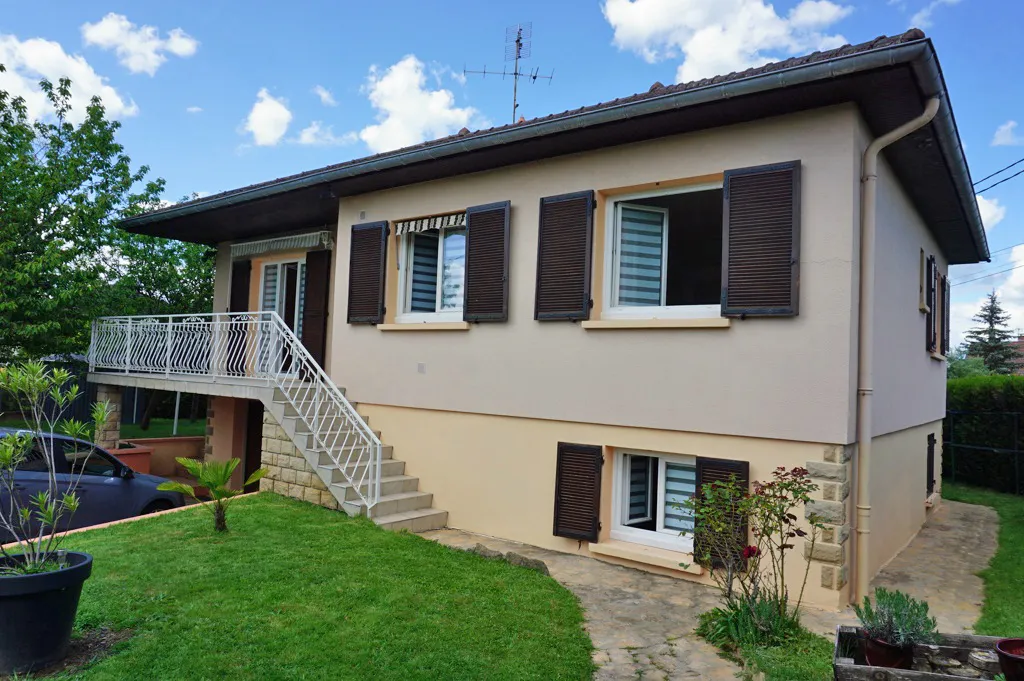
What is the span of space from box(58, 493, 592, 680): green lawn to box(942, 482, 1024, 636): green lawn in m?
3.18

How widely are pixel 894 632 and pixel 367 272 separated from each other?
23.0 feet

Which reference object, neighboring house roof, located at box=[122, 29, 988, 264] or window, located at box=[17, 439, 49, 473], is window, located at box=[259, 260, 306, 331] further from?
window, located at box=[17, 439, 49, 473]

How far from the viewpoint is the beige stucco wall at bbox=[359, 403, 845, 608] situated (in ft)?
19.0

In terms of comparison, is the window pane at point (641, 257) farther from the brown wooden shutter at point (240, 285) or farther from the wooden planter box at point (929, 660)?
the brown wooden shutter at point (240, 285)

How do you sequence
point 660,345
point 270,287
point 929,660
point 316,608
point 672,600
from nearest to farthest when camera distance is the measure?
1. point 929,660
2. point 316,608
3. point 672,600
4. point 660,345
5. point 270,287

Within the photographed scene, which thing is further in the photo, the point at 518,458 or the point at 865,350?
the point at 518,458

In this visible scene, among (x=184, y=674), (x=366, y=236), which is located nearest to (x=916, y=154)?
(x=366, y=236)

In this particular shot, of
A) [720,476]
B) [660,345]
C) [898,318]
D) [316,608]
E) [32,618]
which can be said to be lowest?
[316,608]

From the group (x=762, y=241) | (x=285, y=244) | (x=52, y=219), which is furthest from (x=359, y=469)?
(x=52, y=219)

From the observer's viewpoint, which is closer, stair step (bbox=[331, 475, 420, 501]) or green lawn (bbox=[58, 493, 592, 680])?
green lawn (bbox=[58, 493, 592, 680])

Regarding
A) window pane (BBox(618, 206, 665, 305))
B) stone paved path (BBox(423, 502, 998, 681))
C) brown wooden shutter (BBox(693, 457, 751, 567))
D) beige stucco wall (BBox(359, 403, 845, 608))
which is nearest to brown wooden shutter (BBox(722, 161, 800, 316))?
window pane (BBox(618, 206, 665, 305))

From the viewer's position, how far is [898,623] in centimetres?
361

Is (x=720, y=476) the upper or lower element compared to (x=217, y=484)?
upper

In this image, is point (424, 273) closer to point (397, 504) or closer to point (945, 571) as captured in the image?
point (397, 504)
